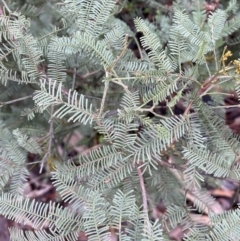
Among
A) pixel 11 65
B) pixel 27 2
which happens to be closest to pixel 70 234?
pixel 11 65

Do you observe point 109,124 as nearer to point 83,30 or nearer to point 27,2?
point 83,30

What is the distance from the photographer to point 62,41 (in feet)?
2.10

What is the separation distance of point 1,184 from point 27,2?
40 cm

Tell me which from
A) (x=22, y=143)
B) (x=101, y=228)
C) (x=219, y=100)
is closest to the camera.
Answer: (x=101, y=228)

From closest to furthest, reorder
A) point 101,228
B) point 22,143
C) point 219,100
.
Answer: point 101,228 → point 22,143 → point 219,100

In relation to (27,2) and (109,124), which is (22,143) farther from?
(27,2)

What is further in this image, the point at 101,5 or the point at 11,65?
the point at 11,65

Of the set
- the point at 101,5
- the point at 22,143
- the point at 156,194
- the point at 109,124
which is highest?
the point at 101,5

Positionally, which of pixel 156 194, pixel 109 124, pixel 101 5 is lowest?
pixel 156 194

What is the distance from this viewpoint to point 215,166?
0.63m

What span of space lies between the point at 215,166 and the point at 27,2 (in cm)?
53

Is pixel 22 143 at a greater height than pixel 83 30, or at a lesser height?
lesser

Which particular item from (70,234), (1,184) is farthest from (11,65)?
(70,234)

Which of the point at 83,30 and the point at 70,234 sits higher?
the point at 83,30
